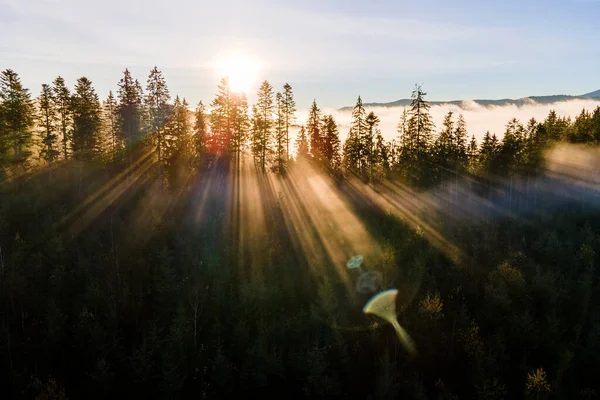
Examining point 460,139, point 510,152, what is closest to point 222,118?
point 460,139

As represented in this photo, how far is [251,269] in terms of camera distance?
1432 inches

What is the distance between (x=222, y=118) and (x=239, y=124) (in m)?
2.39

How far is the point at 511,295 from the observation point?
122 feet

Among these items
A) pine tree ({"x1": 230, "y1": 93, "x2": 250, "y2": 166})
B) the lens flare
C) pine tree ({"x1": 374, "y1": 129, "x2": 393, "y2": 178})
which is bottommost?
the lens flare

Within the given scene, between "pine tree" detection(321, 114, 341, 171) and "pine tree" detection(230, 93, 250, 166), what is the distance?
15653 mm

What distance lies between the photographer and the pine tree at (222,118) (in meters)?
53.2

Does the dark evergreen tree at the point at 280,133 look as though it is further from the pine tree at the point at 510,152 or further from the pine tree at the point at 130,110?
the pine tree at the point at 510,152

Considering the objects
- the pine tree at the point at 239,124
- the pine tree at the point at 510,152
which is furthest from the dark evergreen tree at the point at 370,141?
the pine tree at the point at 510,152

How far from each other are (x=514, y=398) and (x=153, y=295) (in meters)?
29.8

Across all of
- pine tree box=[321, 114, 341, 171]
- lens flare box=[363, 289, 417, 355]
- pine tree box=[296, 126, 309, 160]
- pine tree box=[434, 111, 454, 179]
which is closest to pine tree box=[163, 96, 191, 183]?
pine tree box=[296, 126, 309, 160]

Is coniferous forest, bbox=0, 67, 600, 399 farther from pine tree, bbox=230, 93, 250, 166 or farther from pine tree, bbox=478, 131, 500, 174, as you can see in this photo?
pine tree, bbox=478, 131, 500, 174

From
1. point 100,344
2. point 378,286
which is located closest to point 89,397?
point 100,344

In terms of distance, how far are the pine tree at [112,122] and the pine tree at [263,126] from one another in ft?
65.8

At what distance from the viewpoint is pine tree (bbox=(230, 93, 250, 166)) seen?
2104 inches
